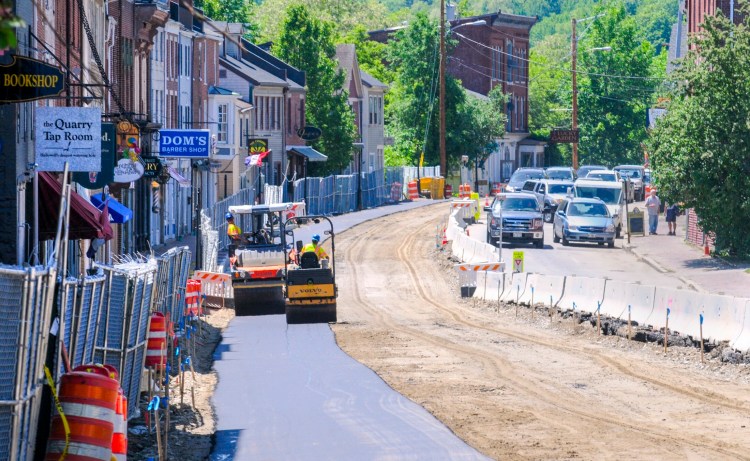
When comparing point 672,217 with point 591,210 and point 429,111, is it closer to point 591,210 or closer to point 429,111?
point 591,210

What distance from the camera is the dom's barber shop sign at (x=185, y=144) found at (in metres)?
36.5

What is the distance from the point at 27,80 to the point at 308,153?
191 feet

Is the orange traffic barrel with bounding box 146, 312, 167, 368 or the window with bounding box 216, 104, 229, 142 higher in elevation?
the window with bounding box 216, 104, 229, 142

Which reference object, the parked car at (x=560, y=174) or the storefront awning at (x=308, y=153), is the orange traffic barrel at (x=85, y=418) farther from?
the storefront awning at (x=308, y=153)

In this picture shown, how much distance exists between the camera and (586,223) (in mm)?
48031

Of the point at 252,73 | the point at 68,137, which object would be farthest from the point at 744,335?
the point at 252,73

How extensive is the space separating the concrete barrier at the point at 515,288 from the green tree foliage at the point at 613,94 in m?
70.4

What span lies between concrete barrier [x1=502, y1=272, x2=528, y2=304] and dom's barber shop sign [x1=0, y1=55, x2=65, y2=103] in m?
18.9

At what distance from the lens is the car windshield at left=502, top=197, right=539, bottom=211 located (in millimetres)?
47069

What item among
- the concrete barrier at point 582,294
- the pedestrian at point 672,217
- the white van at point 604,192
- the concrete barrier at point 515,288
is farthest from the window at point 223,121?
the concrete barrier at point 582,294

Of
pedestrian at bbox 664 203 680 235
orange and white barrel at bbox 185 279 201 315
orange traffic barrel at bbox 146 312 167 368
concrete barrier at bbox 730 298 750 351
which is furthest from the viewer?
pedestrian at bbox 664 203 680 235

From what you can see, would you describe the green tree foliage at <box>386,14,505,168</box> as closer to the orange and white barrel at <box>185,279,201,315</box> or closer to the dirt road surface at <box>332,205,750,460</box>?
the dirt road surface at <box>332,205,750,460</box>

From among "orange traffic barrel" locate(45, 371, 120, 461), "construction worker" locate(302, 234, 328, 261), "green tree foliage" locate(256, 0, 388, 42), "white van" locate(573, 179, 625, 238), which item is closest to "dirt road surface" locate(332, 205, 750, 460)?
"construction worker" locate(302, 234, 328, 261)

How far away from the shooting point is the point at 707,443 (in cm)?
1533
